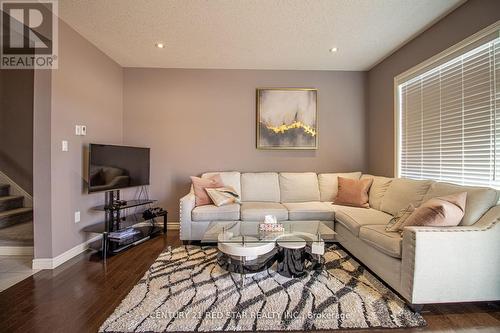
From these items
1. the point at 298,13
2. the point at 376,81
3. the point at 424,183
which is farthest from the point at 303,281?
the point at 376,81

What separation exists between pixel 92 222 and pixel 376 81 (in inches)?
183

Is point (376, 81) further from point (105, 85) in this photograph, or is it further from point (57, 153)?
point (57, 153)

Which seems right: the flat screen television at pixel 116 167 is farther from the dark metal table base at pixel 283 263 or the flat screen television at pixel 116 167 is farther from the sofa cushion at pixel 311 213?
the sofa cushion at pixel 311 213

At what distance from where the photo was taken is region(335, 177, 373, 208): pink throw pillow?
3.03 metres

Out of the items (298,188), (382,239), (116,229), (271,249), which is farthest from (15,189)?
(382,239)

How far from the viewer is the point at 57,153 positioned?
2391 mm

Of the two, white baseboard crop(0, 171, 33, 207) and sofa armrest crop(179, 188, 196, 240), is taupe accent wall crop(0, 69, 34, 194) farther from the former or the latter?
sofa armrest crop(179, 188, 196, 240)

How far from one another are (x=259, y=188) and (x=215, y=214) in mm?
894

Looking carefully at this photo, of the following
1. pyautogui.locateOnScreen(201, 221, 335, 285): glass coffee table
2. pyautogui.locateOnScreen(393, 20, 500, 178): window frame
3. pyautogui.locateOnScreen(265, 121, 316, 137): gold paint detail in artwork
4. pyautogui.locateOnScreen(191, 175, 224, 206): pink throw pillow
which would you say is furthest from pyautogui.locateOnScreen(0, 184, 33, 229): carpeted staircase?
pyautogui.locateOnScreen(393, 20, 500, 178): window frame

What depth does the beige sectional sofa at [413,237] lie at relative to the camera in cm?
163

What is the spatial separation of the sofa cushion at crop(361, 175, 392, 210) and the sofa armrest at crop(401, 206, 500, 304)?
1220mm

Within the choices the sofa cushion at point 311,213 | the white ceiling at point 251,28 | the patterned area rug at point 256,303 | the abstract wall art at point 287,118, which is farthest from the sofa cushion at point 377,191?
the white ceiling at point 251,28

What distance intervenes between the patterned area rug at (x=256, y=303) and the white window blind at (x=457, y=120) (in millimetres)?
1403

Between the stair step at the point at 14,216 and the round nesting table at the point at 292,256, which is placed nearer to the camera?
the round nesting table at the point at 292,256
